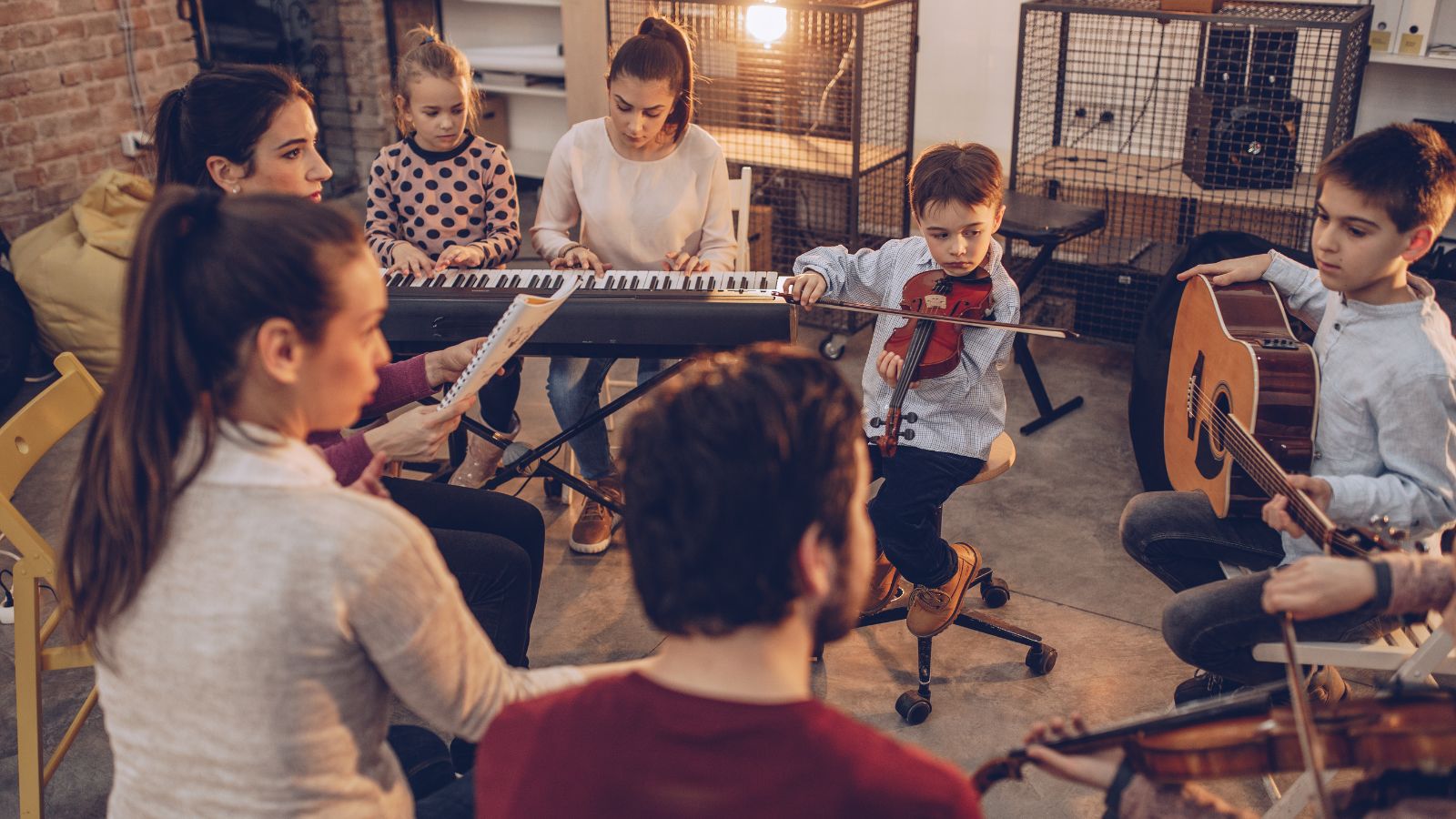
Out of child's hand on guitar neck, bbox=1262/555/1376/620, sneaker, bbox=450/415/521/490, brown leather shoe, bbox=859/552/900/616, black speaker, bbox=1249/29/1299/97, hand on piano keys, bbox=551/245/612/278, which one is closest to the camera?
child's hand on guitar neck, bbox=1262/555/1376/620

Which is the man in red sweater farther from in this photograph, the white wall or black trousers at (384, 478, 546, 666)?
the white wall

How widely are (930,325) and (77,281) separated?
2758mm

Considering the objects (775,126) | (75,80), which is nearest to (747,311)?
(775,126)

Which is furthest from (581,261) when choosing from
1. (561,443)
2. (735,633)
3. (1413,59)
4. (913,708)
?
(1413,59)

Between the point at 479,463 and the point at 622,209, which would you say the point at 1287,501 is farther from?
the point at 479,463

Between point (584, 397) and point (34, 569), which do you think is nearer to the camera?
point (34, 569)

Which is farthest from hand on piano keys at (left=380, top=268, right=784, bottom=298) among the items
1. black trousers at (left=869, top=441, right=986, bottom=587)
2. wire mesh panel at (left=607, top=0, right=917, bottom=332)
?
wire mesh panel at (left=607, top=0, right=917, bottom=332)

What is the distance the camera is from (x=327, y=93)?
5.36 m

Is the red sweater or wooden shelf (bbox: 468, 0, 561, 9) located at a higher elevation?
wooden shelf (bbox: 468, 0, 561, 9)

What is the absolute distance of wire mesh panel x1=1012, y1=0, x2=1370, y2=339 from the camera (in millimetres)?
3232

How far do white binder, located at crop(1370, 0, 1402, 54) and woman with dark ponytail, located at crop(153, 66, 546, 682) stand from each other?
9.51 feet

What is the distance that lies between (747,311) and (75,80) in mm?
3057

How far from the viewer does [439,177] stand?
274 centimetres

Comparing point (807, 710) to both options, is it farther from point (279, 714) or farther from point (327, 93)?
point (327, 93)
